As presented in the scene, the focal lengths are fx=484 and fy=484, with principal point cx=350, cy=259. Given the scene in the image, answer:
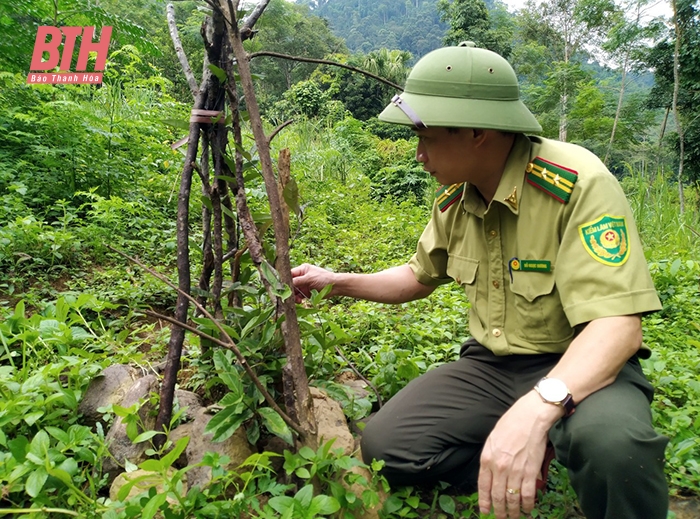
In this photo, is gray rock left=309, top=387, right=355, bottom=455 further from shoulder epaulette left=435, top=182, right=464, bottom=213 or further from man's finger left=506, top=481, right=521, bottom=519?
shoulder epaulette left=435, top=182, right=464, bottom=213

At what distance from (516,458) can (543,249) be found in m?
0.64

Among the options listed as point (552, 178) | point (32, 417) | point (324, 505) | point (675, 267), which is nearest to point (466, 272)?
point (552, 178)

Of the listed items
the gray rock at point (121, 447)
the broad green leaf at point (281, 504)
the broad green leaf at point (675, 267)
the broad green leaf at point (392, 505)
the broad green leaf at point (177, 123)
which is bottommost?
the broad green leaf at point (392, 505)

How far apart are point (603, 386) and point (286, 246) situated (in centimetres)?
90

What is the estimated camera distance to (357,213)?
5.35 m

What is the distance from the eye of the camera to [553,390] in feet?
3.87

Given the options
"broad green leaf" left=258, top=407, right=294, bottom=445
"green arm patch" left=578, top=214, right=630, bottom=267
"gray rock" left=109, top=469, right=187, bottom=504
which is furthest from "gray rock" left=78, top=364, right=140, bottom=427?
"green arm patch" left=578, top=214, right=630, bottom=267

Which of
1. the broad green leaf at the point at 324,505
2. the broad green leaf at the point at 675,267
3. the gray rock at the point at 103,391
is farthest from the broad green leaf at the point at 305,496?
the broad green leaf at the point at 675,267

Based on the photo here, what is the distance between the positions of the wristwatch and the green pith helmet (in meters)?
0.71

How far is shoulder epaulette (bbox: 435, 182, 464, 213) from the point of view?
1.77 meters

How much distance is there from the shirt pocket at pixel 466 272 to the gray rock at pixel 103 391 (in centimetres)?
120

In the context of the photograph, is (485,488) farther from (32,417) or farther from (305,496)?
(32,417)

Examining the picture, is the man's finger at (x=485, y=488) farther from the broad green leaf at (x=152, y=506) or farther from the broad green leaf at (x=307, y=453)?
the broad green leaf at (x=152, y=506)

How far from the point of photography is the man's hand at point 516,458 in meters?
1.12
